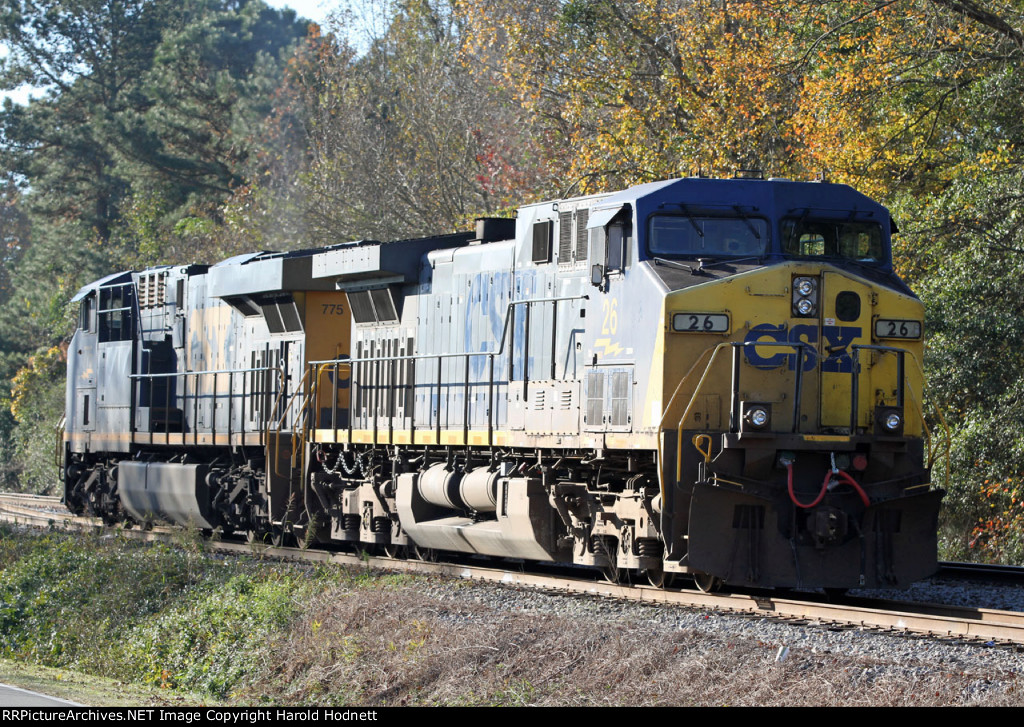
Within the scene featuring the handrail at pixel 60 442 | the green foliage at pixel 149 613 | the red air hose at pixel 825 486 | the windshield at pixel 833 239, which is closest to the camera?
the red air hose at pixel 825 486

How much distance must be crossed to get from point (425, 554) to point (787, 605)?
5455 mm

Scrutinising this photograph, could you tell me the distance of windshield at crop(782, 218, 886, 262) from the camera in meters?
10.3

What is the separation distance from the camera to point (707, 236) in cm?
1023

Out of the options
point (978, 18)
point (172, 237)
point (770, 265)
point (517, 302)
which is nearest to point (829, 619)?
point (770, 265)

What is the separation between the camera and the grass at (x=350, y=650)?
7.07m

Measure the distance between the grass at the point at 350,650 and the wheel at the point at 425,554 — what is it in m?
1.23

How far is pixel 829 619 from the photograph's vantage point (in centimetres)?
904

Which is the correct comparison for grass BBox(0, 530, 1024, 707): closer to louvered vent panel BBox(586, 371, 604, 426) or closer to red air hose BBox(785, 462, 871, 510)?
red air hose BBox(785, 462, 871, 510)

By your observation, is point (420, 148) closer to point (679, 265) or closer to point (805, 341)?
point (679, 265)

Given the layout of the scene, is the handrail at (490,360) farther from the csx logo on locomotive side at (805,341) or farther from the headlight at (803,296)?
the headlight at (803,296)

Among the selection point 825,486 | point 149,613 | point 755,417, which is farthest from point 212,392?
point 825,486

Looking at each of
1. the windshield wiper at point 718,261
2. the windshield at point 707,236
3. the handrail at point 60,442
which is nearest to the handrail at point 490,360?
the windshield at point 707,236

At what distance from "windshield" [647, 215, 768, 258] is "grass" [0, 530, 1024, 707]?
3.06 meters

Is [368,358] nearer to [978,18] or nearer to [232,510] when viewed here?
[232,510]
